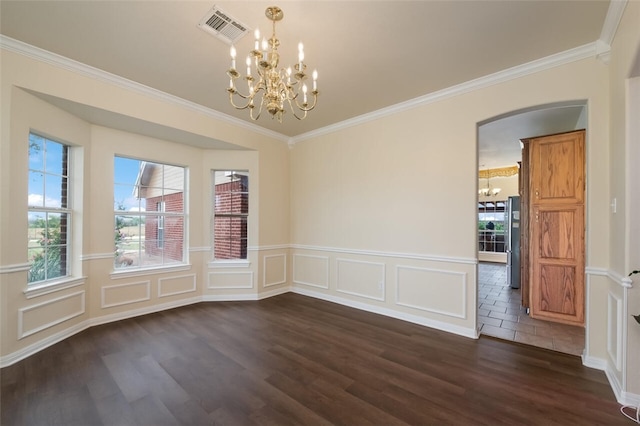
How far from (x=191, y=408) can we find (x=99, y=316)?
2.52 metres

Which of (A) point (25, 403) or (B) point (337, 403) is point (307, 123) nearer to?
(B) point (337, 403)

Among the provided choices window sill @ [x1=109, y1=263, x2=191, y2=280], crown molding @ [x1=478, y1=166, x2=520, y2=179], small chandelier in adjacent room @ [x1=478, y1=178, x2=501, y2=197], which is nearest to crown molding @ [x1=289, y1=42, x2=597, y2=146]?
window sill @ [x1=109, y1=263, x2=191, y2=280]

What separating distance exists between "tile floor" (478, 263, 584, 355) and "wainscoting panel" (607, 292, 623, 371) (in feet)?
1.89

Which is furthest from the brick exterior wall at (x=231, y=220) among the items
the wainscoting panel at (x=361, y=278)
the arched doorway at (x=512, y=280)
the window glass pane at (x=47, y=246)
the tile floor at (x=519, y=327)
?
the tile floor at (x=519, y=327)

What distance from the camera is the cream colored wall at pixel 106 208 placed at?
8.43ft

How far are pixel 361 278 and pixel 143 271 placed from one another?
3267 millimetres

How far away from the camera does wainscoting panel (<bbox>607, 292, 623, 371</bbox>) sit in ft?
6.89

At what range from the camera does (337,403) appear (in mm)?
2020

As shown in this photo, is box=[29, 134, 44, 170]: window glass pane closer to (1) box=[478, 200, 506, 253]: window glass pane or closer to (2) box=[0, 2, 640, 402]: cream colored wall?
(2) box=[0, 2, 640, 402]: cream colored wall

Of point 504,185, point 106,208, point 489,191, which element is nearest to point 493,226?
point 489,191

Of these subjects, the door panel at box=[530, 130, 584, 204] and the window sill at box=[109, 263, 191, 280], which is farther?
the window sill at box=[109, 263, 191, 280]

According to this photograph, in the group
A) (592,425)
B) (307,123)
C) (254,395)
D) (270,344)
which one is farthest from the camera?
(307,123)

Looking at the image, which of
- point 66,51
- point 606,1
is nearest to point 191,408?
point 66,51

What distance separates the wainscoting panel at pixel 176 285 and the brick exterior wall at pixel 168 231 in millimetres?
337
